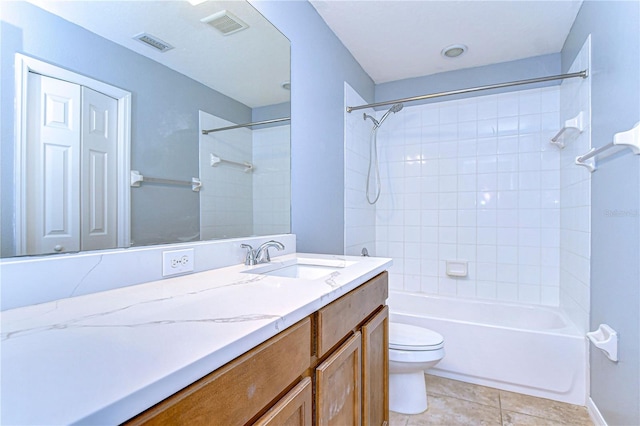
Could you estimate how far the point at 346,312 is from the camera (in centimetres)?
102

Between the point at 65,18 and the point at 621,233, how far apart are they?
2164mm

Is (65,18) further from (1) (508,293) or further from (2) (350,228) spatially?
(1) (508,293)

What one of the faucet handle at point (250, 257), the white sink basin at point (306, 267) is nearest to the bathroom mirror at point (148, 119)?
the faucet handle at point (250, 257)

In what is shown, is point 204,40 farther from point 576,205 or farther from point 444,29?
point 576,205

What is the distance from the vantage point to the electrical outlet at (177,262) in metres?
1.03

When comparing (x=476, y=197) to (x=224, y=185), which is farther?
(x=476, y=197)

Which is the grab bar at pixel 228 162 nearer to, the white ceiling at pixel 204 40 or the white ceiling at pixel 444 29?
the white ceiling at pixel 204 40

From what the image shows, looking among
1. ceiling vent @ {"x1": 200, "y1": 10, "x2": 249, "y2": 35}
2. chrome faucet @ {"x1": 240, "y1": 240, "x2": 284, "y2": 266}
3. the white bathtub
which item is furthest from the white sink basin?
the white bathtub

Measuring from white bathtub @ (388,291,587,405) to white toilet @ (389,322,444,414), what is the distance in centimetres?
42

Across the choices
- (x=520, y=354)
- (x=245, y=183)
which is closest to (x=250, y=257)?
(x=245, y=183)

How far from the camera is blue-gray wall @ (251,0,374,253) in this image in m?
1.81

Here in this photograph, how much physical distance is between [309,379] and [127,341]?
452 mm

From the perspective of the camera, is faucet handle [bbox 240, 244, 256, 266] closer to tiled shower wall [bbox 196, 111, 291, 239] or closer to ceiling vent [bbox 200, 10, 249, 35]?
tiled shower wall [bbox 196, 111, 291, 239]

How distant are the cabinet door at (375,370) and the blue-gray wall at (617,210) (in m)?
0.96
